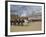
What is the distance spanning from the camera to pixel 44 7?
6.56 ft

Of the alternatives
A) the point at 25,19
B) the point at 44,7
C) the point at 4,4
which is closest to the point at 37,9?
the point at 44,7

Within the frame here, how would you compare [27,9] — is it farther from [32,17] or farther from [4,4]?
[4,4]

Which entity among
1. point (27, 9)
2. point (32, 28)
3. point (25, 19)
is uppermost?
point (27, 9)

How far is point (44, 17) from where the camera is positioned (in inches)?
78.7

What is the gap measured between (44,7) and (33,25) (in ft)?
1.34

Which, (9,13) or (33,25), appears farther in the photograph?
(33,25)

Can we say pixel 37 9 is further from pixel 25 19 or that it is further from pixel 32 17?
A: pixel 25 19

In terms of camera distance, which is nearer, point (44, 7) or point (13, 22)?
point (13, 22)

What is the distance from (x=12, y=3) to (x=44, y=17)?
26.3 inches

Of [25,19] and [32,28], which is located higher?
[25,19]
